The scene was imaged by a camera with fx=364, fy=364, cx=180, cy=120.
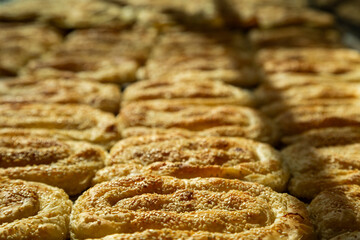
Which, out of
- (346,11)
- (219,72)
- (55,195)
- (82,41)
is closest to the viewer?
(55,195)

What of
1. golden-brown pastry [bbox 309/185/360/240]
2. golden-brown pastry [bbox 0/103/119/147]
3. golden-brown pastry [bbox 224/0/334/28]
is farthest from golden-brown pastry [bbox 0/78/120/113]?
golden-brown pastry [bbox 224/0/334/28]

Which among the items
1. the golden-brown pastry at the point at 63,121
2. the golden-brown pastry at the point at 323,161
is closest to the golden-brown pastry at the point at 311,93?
the golden-brown pastry at the point at 323,161

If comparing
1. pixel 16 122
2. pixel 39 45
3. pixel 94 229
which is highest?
pixel 39 45

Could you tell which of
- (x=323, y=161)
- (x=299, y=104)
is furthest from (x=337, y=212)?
(x=299, y=104)

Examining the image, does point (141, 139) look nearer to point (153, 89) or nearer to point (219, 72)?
point (153, 89)

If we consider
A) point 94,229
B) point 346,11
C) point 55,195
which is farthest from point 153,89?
point 346,11

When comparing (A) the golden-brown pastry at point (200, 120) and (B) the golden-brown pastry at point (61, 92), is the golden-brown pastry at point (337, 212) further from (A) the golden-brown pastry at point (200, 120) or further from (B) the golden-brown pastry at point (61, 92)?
(B) the golden-brown pastry at point (61, 92)
